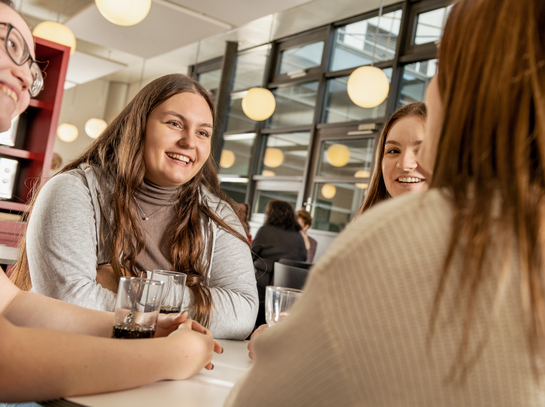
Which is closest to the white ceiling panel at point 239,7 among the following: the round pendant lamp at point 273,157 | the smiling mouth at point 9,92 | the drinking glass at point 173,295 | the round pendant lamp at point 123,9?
the round pendant lamp at point 123,9

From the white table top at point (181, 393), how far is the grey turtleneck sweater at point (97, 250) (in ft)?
1.33

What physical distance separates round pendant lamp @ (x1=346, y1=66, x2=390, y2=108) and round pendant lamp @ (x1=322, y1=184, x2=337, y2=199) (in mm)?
1976

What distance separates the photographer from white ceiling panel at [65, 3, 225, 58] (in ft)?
17.2

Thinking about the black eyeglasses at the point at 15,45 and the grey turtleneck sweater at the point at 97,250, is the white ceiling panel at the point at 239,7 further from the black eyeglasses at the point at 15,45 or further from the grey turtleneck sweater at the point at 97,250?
the black eyeglasses at the point at 15,45

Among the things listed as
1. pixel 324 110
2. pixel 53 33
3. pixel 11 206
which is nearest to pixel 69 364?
pixel 11 206

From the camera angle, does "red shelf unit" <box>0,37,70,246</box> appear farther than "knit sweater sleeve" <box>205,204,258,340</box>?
Yes

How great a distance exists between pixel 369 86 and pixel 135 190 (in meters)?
3.16

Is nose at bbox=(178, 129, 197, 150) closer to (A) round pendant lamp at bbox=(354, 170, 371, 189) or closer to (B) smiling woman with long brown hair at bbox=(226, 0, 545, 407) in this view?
(B) smiling woman with long brown hair at bbox=(226, 0, 545, 407)

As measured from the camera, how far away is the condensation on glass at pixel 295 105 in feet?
22.3

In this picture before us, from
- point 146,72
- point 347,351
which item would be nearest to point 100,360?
point 347,351

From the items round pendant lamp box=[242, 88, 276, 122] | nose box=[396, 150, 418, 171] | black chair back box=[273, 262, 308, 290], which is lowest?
black chair back box=[273, 262, 308, 290]

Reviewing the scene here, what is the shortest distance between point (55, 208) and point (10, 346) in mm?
842

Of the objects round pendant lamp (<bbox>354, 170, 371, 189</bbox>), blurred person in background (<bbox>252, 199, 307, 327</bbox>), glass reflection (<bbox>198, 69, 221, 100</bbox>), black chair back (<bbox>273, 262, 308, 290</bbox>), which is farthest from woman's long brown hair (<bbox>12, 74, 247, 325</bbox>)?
glass reflection (<bbox>198, 69, 221, 100</bbox>)

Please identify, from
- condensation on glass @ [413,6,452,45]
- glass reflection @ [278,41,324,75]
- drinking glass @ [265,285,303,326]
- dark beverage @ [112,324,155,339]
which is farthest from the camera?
glass reflection @ [278,41,324,75]
